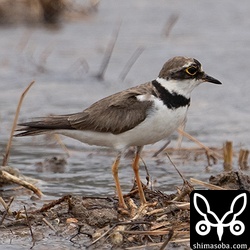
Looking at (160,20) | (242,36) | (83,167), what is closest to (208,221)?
(83,167)

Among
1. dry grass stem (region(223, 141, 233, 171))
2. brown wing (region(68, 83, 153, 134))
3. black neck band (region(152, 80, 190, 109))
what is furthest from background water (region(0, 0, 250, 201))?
black neck band (region(152, 80, 190, 109))

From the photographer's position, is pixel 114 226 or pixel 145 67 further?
pixel 145 67

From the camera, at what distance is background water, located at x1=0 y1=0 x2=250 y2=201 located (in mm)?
9742

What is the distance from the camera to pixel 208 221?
7020 millimetres

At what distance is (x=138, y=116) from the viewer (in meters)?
7.77

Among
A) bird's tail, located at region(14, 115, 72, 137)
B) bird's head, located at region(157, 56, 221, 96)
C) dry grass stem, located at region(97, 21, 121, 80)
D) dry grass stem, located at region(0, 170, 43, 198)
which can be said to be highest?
dry grass stem, located at region(97, 21, 121, 80)

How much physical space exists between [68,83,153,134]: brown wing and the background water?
39.7 inches

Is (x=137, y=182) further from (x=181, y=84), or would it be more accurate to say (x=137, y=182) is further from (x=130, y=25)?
(x=130, y=25)

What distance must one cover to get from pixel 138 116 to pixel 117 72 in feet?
18.6

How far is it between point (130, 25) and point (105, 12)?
859mm

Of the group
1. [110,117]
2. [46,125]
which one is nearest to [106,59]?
[46,125]

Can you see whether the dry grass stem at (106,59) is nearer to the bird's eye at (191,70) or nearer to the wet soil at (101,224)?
the bird's eye at (191,70)

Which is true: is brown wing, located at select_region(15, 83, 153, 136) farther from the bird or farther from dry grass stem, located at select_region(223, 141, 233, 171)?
dry grass stem, located at select_region(223, 141, 233, 171)

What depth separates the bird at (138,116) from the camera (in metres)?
7.73
